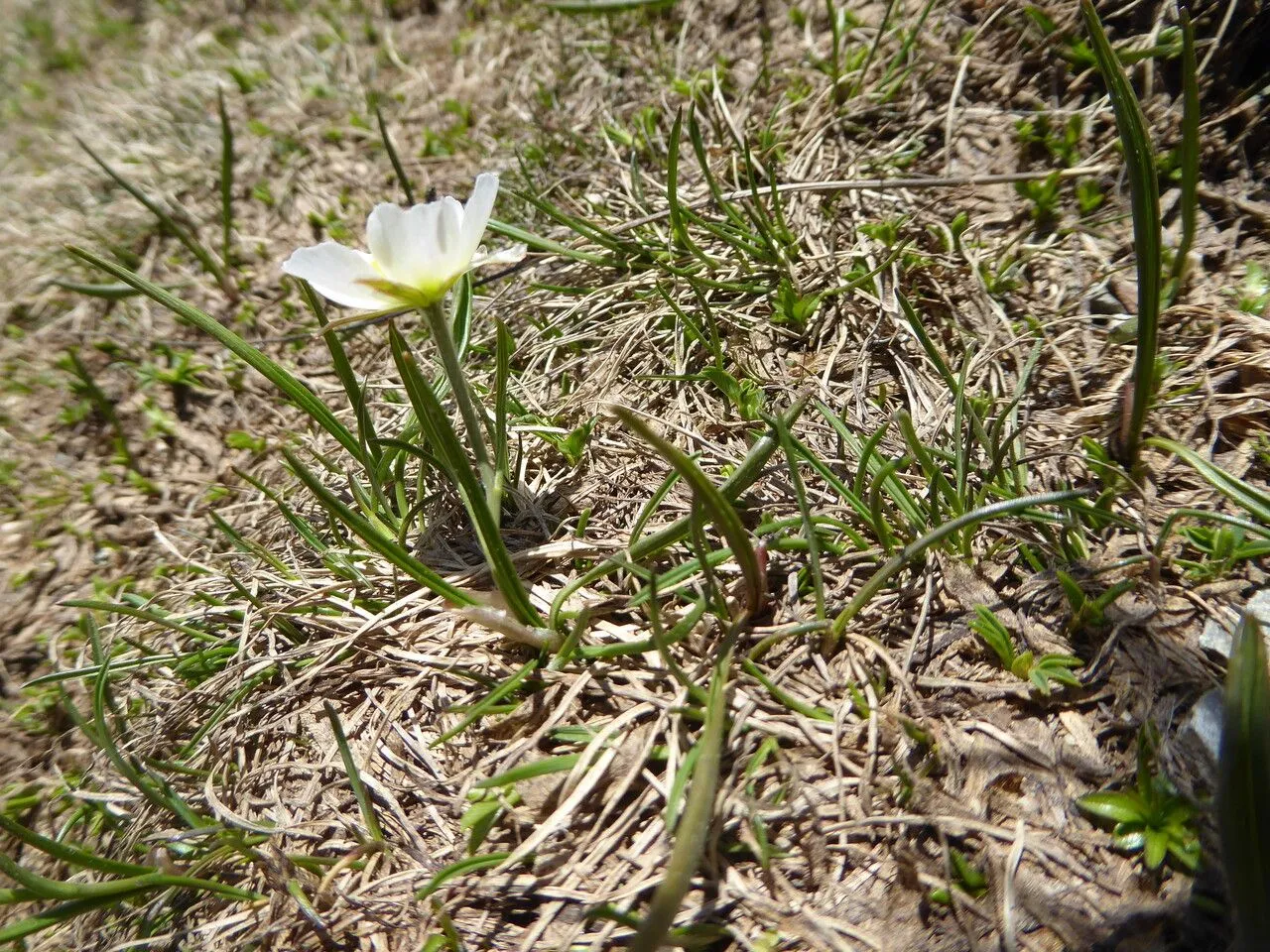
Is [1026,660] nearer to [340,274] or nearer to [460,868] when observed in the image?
[460,868]

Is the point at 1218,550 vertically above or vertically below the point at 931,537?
below

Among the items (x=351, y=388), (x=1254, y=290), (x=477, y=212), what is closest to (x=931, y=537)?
(x=477, y=212)

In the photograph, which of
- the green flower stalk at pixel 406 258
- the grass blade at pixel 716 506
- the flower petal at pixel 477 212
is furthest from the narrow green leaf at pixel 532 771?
the flower petal at pixel 477 212

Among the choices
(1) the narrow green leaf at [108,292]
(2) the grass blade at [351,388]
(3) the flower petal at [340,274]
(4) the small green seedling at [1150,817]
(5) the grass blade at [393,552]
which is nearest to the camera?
(4) the small green seedling at [1150,817]

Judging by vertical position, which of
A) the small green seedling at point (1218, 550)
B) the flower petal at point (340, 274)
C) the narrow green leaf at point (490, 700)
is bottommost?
the small green seedling at point (1218, 550)

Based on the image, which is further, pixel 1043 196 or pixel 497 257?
pixel 1043 196

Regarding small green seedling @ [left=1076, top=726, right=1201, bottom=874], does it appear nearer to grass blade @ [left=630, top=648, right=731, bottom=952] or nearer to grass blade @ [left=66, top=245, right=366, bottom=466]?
grass blade @ [left=630, top=648, right=731, bottom=952]

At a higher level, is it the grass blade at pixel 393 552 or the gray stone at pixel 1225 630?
the grass blade at pixel 393 552

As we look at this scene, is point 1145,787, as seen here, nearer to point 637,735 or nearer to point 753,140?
point 637,735

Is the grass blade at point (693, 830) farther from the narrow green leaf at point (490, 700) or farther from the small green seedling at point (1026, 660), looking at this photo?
the small green seedling at point (1026, 660)
